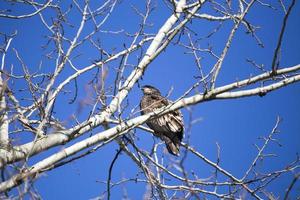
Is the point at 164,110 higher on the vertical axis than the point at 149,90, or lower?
lower

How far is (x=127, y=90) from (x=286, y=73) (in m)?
1.54

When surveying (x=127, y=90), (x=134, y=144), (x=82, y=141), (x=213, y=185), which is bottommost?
(x=213, y=185)

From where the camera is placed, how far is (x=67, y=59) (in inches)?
186

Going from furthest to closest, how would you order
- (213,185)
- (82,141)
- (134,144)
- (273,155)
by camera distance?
(273,155) → (134,144) → (213,185) → (82,141)

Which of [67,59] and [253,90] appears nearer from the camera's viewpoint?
[253,90]

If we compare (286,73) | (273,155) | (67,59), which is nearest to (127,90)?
(67,59)

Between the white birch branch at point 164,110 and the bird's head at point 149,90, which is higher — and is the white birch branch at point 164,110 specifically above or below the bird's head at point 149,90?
below

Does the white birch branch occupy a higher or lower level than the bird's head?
lower

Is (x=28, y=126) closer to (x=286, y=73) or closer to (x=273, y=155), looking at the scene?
(x=286, y=73)

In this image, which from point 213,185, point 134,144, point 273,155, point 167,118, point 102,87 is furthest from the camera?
point 167,118

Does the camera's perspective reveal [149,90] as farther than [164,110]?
→ Yes

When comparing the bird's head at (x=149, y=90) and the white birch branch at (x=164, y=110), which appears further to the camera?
the bird's head at (x=149, y=90)

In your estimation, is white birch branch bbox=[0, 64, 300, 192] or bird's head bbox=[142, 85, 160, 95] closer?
white birch branch bbox=[0, 64, 300, 192]

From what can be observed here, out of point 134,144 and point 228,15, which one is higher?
point 228,15
